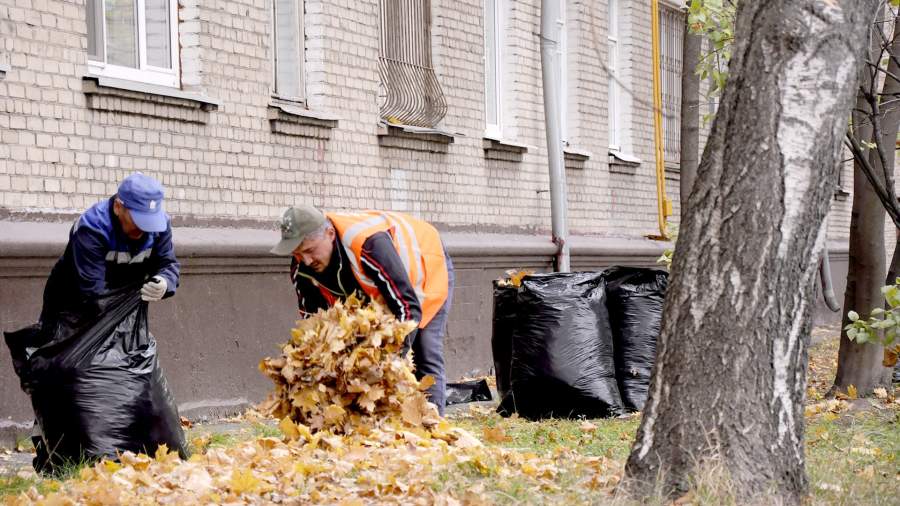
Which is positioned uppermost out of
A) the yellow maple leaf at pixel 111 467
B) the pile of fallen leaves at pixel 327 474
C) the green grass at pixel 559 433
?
the pile of fallen leaves at pixel 327 474

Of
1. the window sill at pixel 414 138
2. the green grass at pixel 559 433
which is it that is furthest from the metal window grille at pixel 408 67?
the green grass at pixel 559 433

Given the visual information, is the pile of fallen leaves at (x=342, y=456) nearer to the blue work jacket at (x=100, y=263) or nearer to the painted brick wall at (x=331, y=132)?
the blue work jacket at (x=100, y=263)

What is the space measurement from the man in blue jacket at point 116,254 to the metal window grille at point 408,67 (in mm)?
5253

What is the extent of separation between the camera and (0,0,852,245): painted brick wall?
7664 mm

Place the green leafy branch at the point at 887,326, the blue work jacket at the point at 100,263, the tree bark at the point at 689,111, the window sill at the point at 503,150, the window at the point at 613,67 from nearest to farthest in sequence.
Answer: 1. the blue work jacket at the point at 100,263
2. the green leafy branch at the point at 887,326
3. the window sill at the point at 503,150
4. the tree bark at the point at 689,111
5. the window at the point at 613,67

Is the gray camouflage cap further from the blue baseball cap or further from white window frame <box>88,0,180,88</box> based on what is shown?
white window frame <box>88,0,180,88</box>

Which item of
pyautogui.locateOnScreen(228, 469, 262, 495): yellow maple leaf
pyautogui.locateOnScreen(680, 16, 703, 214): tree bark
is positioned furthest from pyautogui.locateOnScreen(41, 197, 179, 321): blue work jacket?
pyautogui.locateOnScreen(680, 16, 703, 214): tree bark

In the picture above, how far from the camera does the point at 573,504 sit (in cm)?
455

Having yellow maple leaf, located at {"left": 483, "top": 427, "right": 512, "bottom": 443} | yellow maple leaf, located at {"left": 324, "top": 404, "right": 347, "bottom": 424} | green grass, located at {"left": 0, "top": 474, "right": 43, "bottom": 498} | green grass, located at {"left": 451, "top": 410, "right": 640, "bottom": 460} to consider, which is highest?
yellow maple leaf, located at {"left": 324, "top": 404, "right": 347, "bottom": 424}

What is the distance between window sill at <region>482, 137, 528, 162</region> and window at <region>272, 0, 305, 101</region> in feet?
9.51

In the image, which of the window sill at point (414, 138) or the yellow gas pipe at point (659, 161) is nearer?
the window sill at point (414, 138)

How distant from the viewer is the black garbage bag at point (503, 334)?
852cm

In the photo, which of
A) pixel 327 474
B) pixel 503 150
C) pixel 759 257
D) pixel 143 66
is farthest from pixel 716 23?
pixel 327 474

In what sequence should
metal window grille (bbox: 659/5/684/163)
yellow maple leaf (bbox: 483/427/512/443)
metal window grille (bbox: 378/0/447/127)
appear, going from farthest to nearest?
metal window grille (bbox: 659/5/684/163), metal window grille (bbox: 378/0/447/127), yellow maple leaf (bbox: 483/427/512/443)
